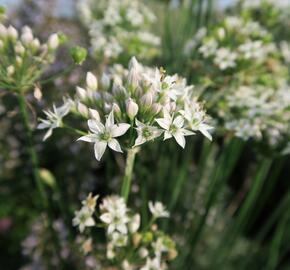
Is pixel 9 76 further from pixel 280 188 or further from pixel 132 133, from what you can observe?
pixel 280 188

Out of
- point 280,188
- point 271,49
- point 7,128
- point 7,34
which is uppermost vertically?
point 271,49

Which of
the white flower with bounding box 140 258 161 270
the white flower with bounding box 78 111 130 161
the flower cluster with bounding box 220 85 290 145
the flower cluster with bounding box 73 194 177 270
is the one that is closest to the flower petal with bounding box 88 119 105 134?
the white flower with bounding box 78 111 130 161

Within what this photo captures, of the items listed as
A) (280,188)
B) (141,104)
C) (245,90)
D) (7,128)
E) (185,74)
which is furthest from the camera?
(280,188)

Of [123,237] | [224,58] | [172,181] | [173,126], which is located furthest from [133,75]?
[172,181]

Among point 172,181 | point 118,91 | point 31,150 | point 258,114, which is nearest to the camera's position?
point 118,91

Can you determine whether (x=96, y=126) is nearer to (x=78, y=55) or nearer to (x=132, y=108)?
(x=132, y=108)

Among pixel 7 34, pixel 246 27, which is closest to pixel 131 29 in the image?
pixel 246 27
